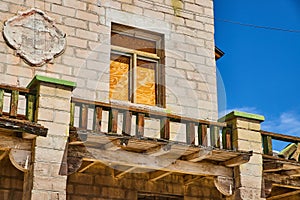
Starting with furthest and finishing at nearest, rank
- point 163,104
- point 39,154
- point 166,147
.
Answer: point 163,104 < point 166,147 < point 39,154

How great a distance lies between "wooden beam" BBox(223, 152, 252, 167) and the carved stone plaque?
3620mm

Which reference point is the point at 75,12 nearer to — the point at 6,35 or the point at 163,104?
the point at 6,35

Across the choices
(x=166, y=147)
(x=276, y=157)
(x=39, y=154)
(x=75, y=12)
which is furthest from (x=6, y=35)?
(x=276, y=157)

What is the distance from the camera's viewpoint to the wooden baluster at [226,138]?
9383 millimetres

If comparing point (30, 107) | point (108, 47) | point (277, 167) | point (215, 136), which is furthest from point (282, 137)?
point (30, 107)

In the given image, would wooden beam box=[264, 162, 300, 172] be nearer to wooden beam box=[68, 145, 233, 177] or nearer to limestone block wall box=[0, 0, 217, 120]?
wooden beam box=[68, 145, 233, 177]

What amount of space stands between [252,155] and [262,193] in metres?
0.73

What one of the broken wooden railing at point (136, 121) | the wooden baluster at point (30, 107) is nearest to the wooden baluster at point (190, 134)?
the broken wooden railing at point (136, 121)

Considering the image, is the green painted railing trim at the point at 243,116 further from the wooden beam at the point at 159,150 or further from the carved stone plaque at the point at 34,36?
the carved stone plaque at the point at 34,36

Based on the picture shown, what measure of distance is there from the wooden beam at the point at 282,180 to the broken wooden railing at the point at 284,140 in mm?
378

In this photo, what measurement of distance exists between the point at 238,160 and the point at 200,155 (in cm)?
76

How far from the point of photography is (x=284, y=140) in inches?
396

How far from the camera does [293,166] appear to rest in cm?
974

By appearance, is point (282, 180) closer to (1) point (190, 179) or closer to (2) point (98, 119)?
(1) point (190, 179)
